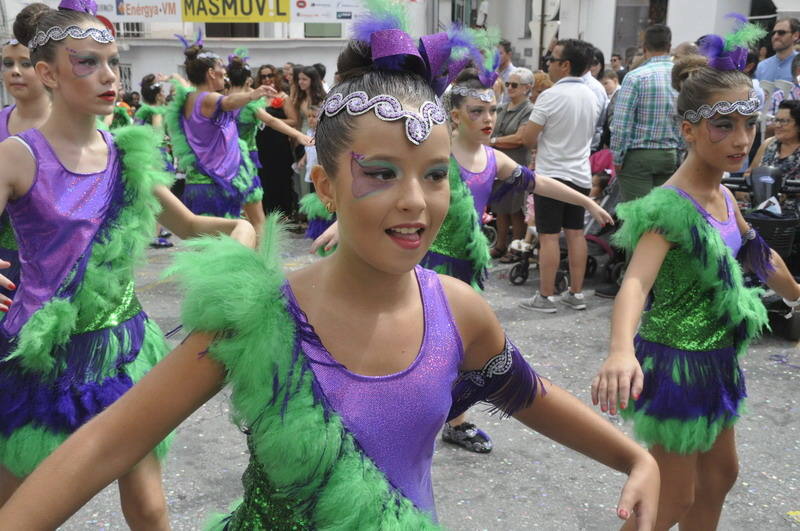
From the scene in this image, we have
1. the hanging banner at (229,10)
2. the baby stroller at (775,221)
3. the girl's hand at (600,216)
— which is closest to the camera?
the girl's hand at (600,216)

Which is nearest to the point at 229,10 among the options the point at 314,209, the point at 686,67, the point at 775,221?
the point at 314,209

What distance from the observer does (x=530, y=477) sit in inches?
152

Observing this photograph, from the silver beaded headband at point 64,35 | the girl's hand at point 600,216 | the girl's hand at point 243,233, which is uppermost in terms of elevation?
the silver beaded headband at point 64,35

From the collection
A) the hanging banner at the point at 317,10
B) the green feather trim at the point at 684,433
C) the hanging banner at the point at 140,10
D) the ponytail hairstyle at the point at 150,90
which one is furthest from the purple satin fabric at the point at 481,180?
the hanging banner at the point at 140,10

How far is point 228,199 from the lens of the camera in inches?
269

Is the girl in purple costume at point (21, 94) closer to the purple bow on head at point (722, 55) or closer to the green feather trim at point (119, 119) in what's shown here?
the purple bow on head at point (722, 55)

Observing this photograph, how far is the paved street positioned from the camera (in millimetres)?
3480

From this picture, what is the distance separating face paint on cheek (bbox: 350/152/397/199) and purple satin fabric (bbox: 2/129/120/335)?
154 cm

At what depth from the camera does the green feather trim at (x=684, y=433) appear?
8.87 ft

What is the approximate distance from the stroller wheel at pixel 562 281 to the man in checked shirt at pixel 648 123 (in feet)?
3.03

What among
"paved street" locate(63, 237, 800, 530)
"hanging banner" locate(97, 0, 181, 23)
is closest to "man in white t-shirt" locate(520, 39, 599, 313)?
"paved street" locate(63, 237, 800, 530)

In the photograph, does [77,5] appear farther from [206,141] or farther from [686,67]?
[206,141]

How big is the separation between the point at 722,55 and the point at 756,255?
2.57 ft

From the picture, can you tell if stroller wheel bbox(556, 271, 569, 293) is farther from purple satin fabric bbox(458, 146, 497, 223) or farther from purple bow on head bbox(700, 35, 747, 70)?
purple bow on head bbox(700, 35, 747, 70)
